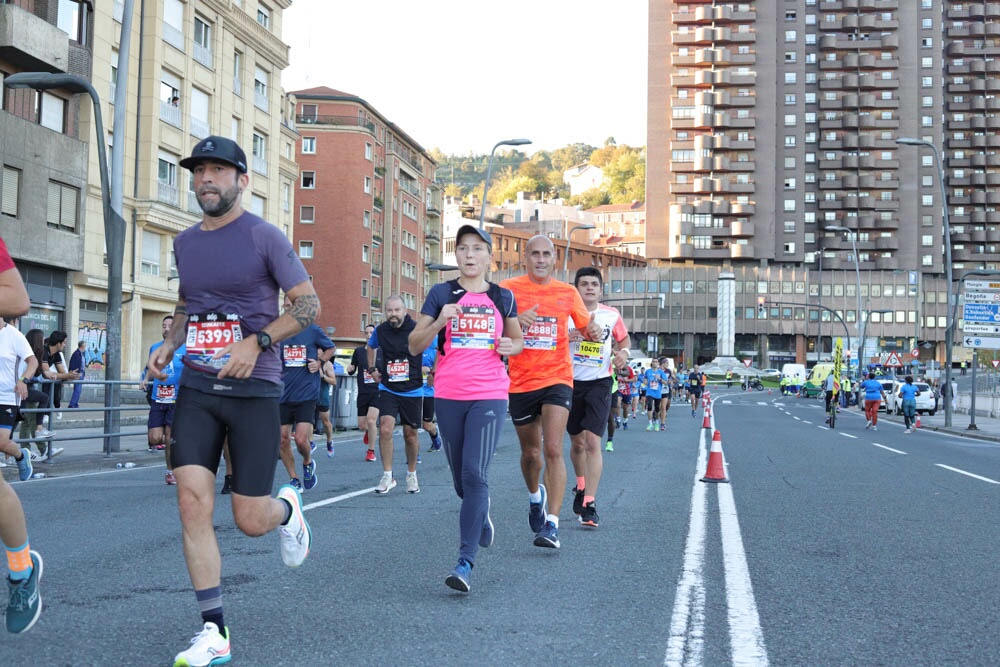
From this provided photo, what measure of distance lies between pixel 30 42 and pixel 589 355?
2684 cm

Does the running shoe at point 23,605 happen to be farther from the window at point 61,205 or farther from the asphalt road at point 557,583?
the window at point 61,205

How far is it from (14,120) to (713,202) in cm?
8797

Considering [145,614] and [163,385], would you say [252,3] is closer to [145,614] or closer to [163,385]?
[163,385]

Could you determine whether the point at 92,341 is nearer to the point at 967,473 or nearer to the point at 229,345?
the point at 967,473

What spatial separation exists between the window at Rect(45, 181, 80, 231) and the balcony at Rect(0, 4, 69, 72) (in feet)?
11.3

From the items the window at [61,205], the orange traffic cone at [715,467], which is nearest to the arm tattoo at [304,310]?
the orange traffic cone at [715,467]

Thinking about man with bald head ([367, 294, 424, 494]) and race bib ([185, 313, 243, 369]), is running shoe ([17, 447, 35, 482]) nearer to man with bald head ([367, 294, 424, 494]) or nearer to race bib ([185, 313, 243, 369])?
man with bald head ([367, 294, 424, 494])

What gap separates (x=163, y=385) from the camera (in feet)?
38.3

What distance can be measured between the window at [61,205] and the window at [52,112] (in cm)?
176

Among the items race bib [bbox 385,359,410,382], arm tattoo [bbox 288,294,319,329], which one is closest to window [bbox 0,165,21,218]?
race bib [bbox 385,359,410,382]

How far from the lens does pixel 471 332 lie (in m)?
5.94

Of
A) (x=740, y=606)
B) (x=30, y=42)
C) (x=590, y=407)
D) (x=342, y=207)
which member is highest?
(x=342, y=207)

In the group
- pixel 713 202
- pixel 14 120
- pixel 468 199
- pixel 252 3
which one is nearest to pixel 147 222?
pixel 14 120

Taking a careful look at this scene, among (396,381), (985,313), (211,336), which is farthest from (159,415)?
(985,313)
